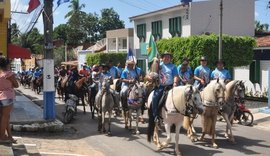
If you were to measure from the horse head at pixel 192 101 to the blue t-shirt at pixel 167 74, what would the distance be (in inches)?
44.6

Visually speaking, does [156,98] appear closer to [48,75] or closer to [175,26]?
[48,75]

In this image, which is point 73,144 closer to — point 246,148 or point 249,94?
point 246,148

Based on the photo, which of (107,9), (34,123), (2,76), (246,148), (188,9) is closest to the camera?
(2,76)

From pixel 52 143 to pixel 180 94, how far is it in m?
4.01

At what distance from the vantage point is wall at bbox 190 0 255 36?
1406 inches

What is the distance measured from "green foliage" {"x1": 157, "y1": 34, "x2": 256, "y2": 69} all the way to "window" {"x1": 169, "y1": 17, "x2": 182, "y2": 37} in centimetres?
761

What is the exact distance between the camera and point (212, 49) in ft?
91.1

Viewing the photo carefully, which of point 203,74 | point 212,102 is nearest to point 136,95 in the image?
point 203,74

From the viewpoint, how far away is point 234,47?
2888 centimetres

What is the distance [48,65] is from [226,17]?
2505cm

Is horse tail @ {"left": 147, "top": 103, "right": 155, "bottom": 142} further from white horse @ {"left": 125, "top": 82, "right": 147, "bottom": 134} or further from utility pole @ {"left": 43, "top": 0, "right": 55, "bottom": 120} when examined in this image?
utility pole @ {"left": 43, "top": 0, "right": 55, "bottom": 120}

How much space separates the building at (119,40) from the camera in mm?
51312

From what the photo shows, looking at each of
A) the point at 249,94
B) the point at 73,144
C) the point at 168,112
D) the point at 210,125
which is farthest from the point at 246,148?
the point at 249,94

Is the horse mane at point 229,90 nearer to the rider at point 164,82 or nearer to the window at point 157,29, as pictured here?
the rider at point 164,82
